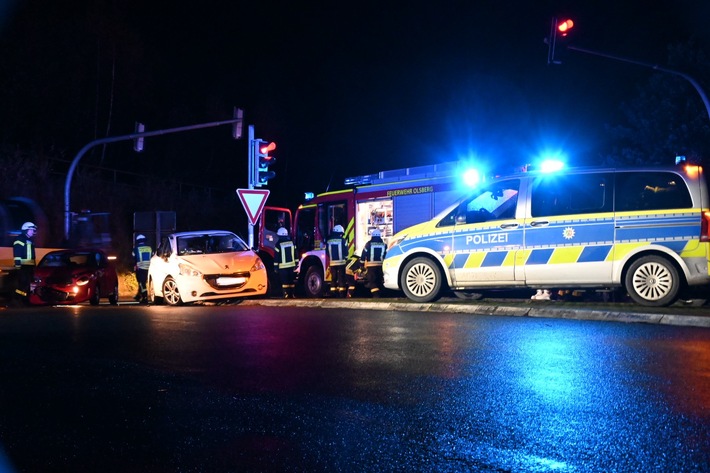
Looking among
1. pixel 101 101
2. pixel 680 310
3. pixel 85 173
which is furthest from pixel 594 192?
pixel 101 101

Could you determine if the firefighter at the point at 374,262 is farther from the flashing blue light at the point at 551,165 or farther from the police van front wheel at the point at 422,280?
the flashing blue light at the point at 551,165

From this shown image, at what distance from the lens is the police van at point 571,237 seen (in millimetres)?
10633

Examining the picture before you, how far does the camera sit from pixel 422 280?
1287cm

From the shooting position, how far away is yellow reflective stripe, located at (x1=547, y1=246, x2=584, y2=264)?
445 inches

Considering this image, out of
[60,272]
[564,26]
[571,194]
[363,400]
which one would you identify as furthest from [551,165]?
[60,272]

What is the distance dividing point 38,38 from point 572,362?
2921cm

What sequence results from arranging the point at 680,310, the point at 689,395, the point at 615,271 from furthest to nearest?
the point at 615,271 → the point at 680,310 → the point at 689,395

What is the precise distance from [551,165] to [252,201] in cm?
772

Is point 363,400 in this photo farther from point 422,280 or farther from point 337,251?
point 337,251

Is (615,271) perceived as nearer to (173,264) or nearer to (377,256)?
(377,256)

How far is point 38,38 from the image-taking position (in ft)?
101

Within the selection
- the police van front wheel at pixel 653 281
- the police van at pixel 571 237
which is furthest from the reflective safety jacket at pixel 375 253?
the police van front wheel at pixel 653 281

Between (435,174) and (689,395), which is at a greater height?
(435,174)

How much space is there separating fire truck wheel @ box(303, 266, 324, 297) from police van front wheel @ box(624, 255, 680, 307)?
787 centimetres
